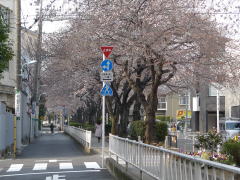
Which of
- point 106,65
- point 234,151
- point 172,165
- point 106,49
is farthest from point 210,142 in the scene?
point 172,165

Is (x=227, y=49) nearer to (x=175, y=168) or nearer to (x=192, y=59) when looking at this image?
(x=192, y=59)

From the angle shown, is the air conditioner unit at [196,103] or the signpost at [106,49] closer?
the signpost at [106,49]

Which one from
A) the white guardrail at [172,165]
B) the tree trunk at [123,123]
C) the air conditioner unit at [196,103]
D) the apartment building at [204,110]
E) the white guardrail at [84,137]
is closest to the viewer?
the white guardrail at [172,165]

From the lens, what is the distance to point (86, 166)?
1672cm

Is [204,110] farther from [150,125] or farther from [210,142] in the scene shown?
[210,142]

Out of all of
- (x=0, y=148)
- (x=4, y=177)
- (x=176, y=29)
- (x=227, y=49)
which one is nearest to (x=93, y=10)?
(x=176, y=29)

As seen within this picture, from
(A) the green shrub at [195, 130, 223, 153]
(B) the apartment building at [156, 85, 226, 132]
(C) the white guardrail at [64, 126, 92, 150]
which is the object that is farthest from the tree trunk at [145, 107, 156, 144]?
(B) the apartment building at [156, 85, 226, 132]

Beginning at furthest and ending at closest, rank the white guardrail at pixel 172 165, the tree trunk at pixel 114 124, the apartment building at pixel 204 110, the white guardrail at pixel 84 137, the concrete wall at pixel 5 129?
1. the apartment building at pixel 204 110
2. the tree trunk at pixel 114 124
3. the white guardrail at pixel 84 137
4. the concrete wall at pixel 5 129
5. the white guardrail at pixel 172 165

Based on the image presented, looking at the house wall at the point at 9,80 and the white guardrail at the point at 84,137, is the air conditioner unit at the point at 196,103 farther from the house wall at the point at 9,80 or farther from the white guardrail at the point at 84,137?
the house wall at the point at 9,80

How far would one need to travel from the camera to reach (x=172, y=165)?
760cm

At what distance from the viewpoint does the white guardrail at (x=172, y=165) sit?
5285mm

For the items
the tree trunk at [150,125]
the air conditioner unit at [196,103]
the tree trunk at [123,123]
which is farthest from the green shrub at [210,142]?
the air conditioner unit at [196,103]

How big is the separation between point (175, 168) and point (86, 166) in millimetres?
9706

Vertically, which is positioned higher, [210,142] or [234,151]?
[234,151]
